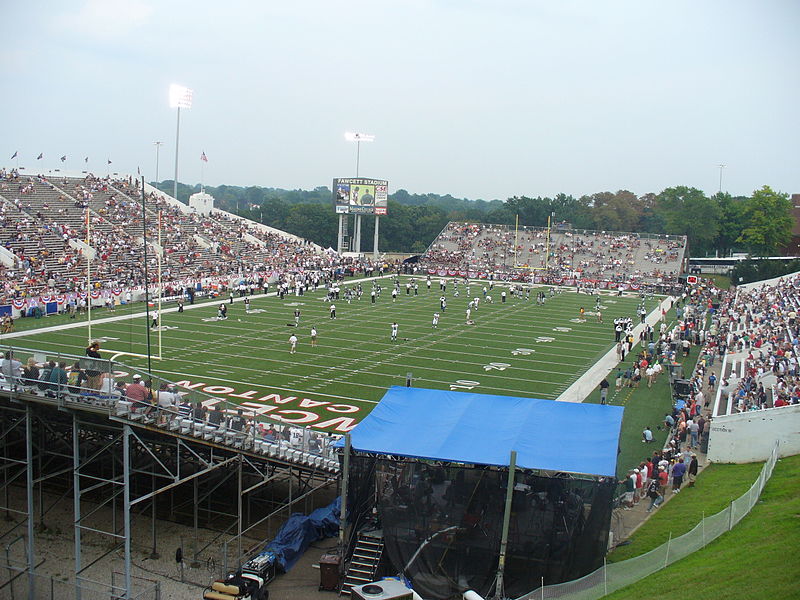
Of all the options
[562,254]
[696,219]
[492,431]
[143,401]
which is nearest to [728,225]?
[696,219]

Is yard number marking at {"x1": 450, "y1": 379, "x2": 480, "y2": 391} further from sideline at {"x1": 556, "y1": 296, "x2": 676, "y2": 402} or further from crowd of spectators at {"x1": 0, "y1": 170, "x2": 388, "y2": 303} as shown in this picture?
crowd of spectators at {"x1": 0, "y1": 170, "x2": 388, "y2": 303}

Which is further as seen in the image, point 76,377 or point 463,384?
point 463,384

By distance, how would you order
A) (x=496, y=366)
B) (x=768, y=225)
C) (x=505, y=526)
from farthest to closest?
1. (x=768, y=225)
2. (x=496, y=366)
3. (x=505, y=526)

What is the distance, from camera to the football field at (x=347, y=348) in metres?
24.0

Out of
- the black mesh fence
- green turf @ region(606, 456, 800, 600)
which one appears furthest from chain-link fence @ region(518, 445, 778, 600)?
the black mesh fence

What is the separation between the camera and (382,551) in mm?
12750

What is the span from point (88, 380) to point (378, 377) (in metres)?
14.0

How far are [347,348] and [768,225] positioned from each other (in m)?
55.9

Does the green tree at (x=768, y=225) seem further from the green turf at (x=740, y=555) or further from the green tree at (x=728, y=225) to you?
the green turf at (x=740, y=555)

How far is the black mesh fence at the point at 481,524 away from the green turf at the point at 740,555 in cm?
103

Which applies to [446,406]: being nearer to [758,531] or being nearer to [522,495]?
[522,495]

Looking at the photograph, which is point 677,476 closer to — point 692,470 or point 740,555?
point 692,470

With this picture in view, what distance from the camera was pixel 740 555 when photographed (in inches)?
448

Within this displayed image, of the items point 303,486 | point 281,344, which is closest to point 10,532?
point 303,486
